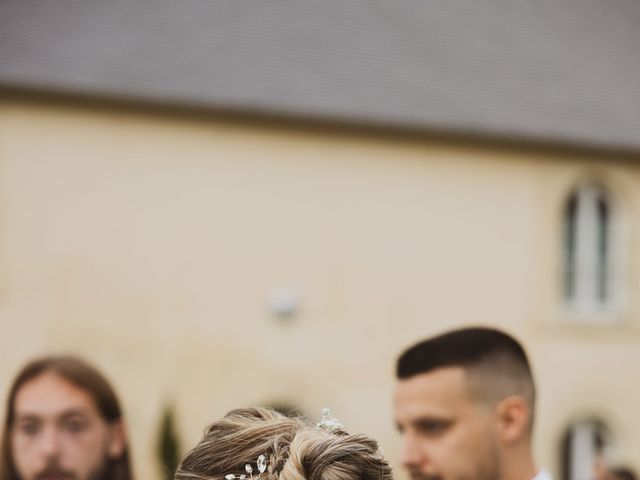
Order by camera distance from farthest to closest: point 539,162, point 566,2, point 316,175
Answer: point 566,2 → point 539,162 → point 316,175

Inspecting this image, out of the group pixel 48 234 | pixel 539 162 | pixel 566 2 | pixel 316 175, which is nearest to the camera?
pixel 48 234

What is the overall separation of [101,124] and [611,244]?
282 inches

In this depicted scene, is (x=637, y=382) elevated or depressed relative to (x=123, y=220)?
depressed

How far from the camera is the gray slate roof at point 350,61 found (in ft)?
48.5

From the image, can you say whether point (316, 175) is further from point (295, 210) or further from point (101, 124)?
point (101, 124)

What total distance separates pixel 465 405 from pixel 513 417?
0.17 m

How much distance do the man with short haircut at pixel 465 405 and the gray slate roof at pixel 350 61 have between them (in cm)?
1064

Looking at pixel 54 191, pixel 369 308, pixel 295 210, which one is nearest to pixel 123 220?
pixel 54 191

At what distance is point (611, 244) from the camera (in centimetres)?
1670

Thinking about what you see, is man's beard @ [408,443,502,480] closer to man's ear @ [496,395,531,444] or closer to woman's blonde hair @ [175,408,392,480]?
man's ear @ [496,395,531,444]

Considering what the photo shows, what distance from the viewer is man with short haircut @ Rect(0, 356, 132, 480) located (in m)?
4.85

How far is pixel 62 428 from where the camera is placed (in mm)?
4906

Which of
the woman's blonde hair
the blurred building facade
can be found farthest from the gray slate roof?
the woman's blonde hair

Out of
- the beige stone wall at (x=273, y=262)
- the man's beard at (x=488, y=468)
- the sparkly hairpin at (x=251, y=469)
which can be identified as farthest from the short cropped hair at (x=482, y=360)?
the beige stone wall at (x=273, y=262)
